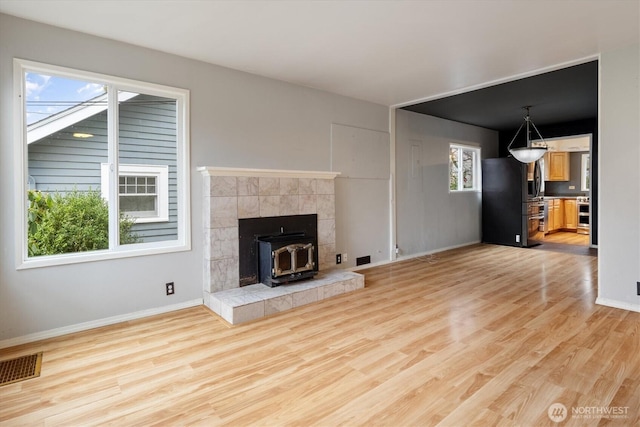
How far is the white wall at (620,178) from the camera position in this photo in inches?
127

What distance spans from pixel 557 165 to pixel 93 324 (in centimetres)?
1106

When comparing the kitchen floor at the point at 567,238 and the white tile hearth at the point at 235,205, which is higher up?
the white tile hearth at the point at 235,205

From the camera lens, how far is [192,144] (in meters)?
3.48

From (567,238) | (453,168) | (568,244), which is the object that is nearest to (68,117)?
(453,168)

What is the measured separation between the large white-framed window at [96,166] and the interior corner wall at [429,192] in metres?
3.66

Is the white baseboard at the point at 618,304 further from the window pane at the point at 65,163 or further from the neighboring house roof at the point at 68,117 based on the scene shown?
the neighboring house roof at the point at 68,117

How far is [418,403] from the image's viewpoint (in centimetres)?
189

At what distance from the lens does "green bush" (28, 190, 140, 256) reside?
9.26 ft

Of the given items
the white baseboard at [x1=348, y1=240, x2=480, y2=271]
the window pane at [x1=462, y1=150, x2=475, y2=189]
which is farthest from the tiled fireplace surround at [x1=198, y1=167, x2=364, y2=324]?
the window pane at [x1=462, y1=150, x2=475, y2=189]

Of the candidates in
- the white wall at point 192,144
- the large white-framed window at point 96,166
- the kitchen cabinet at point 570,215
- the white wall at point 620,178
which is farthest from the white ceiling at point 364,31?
the kitchen cabinet at point 570,215

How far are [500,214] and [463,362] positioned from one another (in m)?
5.83

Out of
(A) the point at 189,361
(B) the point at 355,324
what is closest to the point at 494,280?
(B) the point at 355,324

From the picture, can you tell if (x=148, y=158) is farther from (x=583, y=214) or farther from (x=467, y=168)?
(x=583, y=214)

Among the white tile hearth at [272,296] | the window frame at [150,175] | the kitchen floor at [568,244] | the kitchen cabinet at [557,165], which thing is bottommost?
the white tile hearth at [272,296]
